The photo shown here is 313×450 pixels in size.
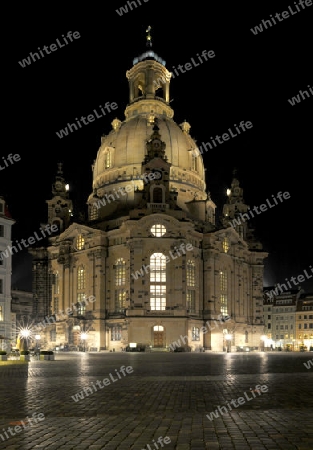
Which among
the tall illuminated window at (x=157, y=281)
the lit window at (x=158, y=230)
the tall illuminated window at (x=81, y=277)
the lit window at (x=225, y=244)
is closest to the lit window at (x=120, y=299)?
the tall illuminated window at (x=157, y=281)

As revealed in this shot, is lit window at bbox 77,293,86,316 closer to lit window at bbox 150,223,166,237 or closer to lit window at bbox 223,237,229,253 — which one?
lit window at bbox 150,223,166,237

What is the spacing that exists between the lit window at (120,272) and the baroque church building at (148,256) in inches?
10.2

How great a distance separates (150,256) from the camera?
9500 cm

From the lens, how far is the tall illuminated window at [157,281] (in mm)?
94250

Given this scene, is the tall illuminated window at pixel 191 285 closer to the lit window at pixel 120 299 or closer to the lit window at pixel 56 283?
the lit window at pixel 120 299

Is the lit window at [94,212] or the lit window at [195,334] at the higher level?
the lit window at [94,212]

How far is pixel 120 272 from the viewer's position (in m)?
97.9

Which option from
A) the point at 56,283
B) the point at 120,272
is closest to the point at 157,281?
the point at 120,272

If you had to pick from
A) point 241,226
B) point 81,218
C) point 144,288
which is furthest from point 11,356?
point 241,226

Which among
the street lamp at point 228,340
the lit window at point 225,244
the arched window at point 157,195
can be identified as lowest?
the street lamp at point 228,340

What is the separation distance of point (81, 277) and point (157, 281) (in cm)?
1603

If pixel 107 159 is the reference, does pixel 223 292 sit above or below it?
below

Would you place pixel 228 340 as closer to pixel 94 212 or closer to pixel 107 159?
pixel 94 212

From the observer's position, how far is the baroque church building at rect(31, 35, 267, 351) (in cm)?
9431
